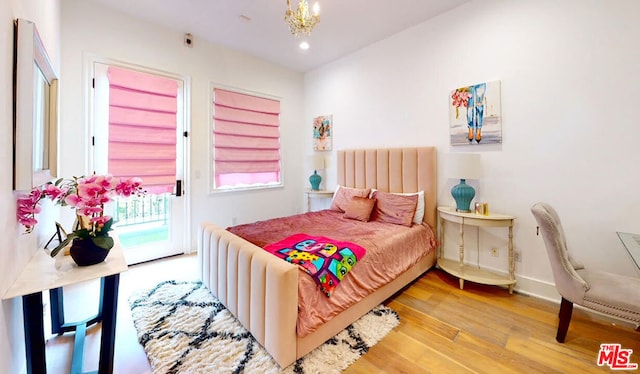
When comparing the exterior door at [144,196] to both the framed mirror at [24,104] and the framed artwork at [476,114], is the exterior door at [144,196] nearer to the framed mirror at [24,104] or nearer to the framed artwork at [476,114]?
the framed mirror at [24,104]

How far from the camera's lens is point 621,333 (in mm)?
1953

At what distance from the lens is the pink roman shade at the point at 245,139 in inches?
153

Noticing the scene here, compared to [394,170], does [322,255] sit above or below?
below

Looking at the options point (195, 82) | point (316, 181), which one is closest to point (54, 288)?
point (195, 82)

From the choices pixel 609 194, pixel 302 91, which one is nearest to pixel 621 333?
pixel 609 194

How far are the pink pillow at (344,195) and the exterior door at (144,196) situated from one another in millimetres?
2132

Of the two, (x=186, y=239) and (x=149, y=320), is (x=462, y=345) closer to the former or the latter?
(x=149, y=320)

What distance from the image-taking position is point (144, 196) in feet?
10.9

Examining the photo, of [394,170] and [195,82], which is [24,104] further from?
[394,170]

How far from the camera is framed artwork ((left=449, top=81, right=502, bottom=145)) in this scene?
8.73 ft

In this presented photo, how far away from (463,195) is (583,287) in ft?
3.86

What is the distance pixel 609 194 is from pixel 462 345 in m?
1.77

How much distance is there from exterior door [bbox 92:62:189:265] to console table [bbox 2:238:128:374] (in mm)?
1761

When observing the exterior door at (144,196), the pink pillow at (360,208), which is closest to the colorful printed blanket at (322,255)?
the pink pillow at (360,208)
